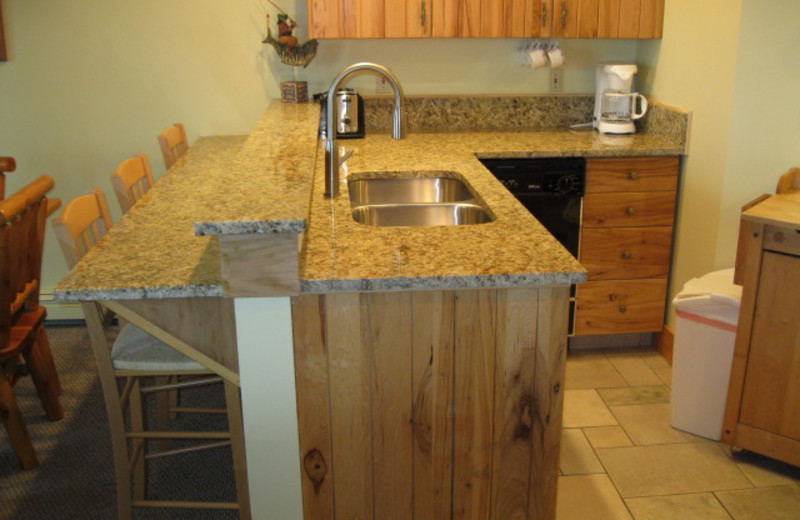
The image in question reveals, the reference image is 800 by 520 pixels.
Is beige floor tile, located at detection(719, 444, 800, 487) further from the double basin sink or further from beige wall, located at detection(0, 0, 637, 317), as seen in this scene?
beige wall, located at detection(0, 0, 637, 317)

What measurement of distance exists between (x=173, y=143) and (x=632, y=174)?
82.6 inches

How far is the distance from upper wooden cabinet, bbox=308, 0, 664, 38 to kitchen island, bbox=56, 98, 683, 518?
1.60 meters

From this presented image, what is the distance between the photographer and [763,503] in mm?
2570

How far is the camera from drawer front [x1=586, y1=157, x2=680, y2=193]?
3461 mm

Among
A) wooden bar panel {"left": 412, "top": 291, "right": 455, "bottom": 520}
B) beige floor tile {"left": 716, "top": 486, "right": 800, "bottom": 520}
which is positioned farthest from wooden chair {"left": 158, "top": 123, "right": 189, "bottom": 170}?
beige floor tile {"left": 716, "top": 486, "right": 800, "bottom": 520}

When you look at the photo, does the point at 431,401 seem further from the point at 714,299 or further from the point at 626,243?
the point at 626,243

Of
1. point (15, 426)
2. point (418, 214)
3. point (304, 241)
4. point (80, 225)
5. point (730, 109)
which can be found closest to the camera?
point (304, 241)

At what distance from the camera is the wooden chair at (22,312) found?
8.38ft

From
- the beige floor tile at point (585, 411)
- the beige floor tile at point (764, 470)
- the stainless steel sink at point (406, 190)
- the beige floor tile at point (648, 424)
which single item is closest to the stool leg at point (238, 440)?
Result: the stainless steel sink at point (406, 190)

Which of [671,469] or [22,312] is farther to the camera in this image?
[22,312]

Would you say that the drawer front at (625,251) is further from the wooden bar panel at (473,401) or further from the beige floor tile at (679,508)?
the wooden bar panel at (473,401)

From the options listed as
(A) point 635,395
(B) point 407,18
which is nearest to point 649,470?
(A) point 635,395

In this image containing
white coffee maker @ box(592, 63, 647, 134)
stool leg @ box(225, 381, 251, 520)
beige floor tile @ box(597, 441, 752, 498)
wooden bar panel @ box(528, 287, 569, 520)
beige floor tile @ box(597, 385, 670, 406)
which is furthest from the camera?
white coffee maker @ box(592, 63, 647, 134)

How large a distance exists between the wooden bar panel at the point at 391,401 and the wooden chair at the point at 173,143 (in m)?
1.91
